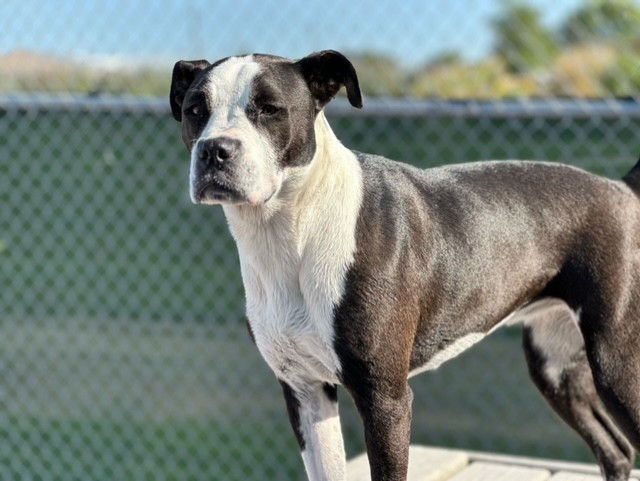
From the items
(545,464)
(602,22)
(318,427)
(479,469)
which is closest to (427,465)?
(479,469)

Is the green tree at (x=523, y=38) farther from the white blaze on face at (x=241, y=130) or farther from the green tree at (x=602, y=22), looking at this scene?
the white blaze on face at (x=241, y=130)

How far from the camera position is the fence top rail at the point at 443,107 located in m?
3.88

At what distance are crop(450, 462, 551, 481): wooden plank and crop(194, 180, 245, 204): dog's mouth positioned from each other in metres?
1.52

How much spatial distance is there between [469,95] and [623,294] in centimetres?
163

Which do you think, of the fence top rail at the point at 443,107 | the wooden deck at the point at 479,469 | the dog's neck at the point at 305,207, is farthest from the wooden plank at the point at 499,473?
the dog's neck at the point at 305,207

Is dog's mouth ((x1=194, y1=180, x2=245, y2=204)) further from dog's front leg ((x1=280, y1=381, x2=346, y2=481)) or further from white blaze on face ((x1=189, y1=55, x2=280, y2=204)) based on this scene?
dog's front leg ((x1=280, y1=381, x2=346, y2=481))

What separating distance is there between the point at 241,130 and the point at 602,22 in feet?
6.55

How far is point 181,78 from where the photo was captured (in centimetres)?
268

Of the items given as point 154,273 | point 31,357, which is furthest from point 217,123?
point 31,357

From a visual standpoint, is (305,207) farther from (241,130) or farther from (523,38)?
(523,38)

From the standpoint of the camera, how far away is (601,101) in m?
3.91

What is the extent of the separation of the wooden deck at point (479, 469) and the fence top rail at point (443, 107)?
1.16 m

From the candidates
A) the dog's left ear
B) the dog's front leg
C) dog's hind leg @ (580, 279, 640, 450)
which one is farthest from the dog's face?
dog's hind leg @ (580, 279, 640, 450)

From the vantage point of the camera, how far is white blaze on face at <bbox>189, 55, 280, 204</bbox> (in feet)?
7.68
